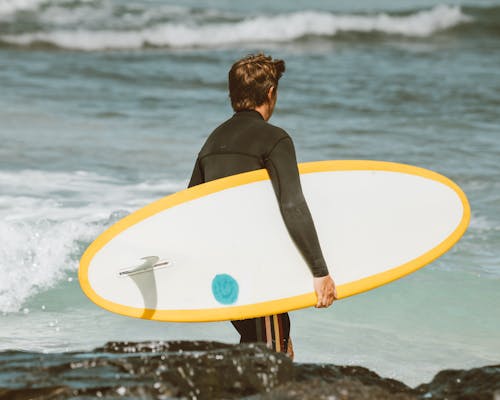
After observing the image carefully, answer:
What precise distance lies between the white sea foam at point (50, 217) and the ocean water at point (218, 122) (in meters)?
0.02

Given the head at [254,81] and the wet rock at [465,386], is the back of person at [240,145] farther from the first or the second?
the wet rock at [465,386]

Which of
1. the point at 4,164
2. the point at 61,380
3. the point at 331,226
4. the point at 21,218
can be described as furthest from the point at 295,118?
the point at 61,380

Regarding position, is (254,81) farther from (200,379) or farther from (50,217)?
(50,217)

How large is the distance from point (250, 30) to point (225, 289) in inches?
734

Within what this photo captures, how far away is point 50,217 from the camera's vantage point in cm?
671

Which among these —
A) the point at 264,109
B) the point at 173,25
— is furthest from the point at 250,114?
the point at 173,25

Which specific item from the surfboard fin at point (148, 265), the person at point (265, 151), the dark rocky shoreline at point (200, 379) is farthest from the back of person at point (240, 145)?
the dark rocky shoreline at point (200, 379)

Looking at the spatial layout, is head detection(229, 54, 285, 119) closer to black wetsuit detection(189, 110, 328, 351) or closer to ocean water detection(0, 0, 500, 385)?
black wetsuit detection(189, 110, 328, 351)

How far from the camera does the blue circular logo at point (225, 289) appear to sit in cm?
330

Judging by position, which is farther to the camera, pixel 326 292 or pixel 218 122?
pixel 218 122

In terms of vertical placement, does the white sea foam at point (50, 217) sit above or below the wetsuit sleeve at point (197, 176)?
above

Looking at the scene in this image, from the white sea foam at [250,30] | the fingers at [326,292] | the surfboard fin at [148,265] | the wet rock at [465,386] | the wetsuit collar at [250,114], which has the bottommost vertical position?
the wet rock at [465,386]

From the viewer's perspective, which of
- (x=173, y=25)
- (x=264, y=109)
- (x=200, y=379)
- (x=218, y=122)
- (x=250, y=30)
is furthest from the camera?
(x=250, y=30)

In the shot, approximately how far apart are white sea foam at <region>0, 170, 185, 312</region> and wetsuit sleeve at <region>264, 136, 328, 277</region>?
2.41 meters
